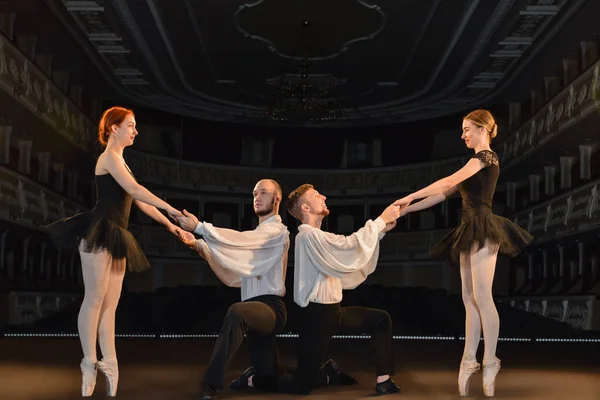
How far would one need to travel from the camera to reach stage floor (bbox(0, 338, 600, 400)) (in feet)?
18.2

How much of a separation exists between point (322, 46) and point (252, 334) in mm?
13051

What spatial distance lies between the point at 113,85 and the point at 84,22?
4.67 meters

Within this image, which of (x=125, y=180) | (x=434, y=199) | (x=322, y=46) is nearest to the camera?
(x=125, y=180)

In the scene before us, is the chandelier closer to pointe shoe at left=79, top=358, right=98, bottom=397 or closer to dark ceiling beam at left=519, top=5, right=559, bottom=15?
dark ceiling beam at left=519, top=5, right=559, bottom=15

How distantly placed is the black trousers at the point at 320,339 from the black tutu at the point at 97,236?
1.28 meters

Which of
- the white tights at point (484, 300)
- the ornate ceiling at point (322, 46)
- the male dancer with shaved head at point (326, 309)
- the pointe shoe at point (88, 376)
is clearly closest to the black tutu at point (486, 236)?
the white tights at point (484, 300)

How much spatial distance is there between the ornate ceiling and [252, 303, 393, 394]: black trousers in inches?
380

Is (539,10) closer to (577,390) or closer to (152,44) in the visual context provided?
(152,44)

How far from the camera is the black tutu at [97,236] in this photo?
524 cm

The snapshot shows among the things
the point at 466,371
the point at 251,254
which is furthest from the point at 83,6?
the point at 466,371

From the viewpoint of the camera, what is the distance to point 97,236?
5242 millimetres

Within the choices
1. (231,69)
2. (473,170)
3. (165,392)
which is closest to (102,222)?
(165,392)

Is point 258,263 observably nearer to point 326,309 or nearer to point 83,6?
point 326,309

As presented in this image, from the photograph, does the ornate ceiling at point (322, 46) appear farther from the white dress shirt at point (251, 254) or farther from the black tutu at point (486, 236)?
the white dress shirt at point (251, 254)
